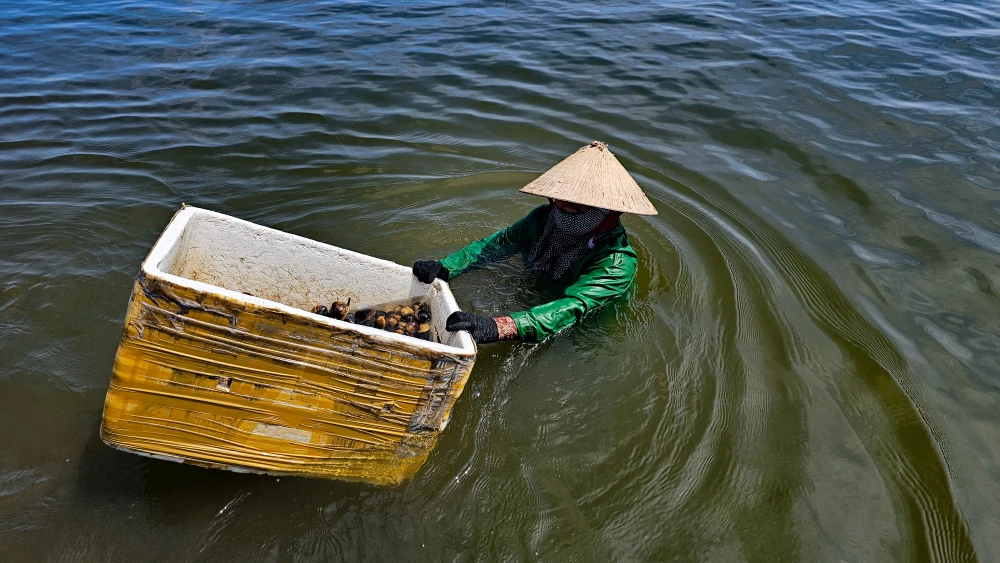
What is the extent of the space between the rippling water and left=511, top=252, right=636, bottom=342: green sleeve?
0.38 metres

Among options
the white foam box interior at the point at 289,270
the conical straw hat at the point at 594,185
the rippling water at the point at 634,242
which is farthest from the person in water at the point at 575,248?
the rippling water at the point at 634,242

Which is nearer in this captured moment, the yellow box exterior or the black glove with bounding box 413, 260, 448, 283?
the yellow box exterior

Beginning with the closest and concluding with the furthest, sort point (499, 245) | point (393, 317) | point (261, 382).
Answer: point (261, 382) → point (393, 317) → point (499, 245)

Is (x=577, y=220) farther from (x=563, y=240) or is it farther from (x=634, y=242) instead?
(x=634, y=242)

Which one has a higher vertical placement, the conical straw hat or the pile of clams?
the conical straw hat

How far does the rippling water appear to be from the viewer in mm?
2566

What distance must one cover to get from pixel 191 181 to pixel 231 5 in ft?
21.4

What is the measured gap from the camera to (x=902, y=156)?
5523mm

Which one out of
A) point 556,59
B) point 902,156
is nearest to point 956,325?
point 902,156

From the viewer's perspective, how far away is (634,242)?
4.56 m

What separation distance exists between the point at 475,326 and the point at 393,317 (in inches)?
21.8

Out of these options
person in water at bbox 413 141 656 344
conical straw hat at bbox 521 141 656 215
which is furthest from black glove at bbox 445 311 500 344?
conical straw hat at bbox 521 141 656 215

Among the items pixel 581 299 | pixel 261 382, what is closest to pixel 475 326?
pixel 581 299

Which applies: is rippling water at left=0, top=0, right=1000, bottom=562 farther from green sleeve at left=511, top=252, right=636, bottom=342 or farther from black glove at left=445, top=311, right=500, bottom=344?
black glove at left=445, top=311, right=500, bottom=344
